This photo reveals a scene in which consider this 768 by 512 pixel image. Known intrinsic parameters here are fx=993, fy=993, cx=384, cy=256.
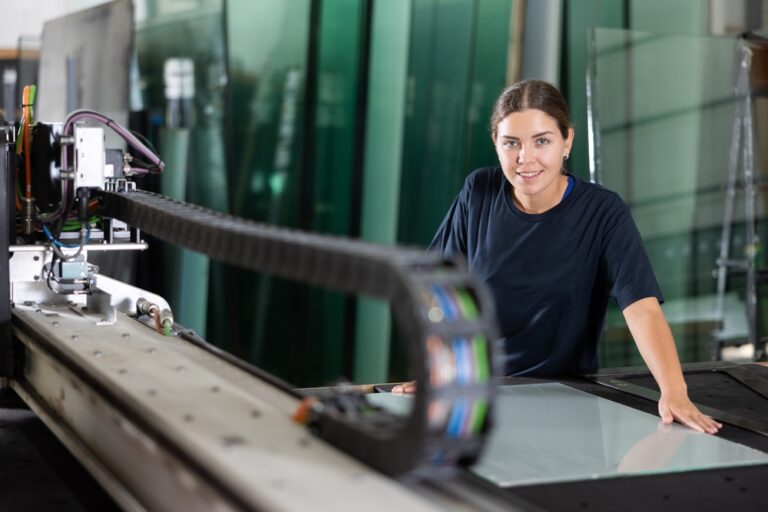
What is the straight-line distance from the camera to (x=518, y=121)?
2045mm

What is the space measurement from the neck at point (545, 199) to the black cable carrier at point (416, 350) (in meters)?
1.06

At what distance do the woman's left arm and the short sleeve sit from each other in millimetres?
21

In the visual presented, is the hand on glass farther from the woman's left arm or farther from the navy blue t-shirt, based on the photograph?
the navy blue t-shirt

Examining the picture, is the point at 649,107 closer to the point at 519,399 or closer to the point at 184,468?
the point at 519,399

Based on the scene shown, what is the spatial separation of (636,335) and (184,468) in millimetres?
1148

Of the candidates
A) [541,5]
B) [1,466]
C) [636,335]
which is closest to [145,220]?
[1,466]

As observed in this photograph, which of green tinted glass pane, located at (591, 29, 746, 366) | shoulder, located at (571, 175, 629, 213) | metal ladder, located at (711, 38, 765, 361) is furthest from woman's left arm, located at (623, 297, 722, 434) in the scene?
green tinted glass pane, located at (591, 29, 746, 366)

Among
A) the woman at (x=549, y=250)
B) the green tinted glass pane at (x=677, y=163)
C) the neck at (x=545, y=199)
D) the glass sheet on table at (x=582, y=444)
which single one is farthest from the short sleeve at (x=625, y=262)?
the green tinted glass pane at (x=677, y=163)

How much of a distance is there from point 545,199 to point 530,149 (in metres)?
0.15

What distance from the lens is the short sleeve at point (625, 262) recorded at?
199 cm

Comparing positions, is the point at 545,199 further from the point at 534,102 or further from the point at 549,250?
the point at 534,102

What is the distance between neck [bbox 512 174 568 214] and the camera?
2139mm

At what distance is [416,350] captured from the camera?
0.96 metres

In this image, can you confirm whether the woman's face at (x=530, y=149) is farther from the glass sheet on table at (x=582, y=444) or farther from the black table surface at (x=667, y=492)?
the black table surface at (x=667, y=492)
